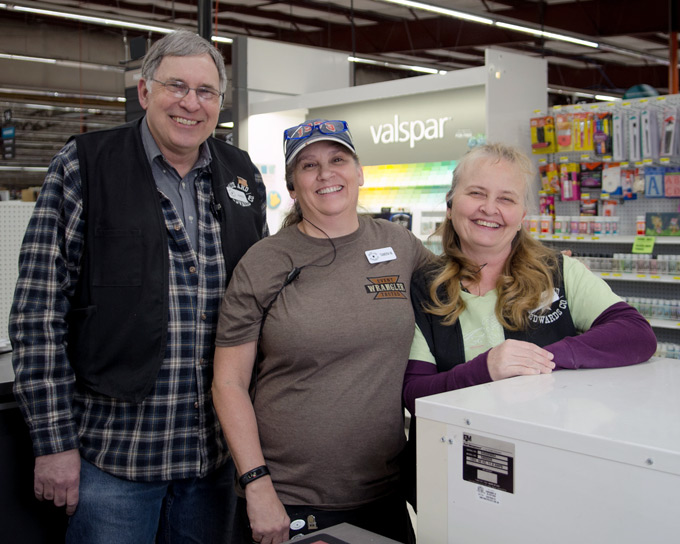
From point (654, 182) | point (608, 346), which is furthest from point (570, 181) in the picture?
point (608, 346)

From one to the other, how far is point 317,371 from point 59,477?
0.72 meters

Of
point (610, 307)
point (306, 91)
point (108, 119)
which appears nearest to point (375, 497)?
point (610, 307)

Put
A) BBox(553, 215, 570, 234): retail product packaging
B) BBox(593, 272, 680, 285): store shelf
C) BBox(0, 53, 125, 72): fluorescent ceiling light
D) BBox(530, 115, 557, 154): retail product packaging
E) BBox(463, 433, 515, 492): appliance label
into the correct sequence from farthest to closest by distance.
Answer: BBox(0, 53, 125, 72): fluorescent ceiling light → BBox(553, 215, 570, 234): retail product packaging → BBox(530, 115, 557, 154): retail product packaging → BBox(593, 272, 680, 285): store shelf → BBox(463, 433, 515, 492): appliance label

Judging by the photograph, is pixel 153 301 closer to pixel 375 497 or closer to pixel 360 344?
pixel 360 344

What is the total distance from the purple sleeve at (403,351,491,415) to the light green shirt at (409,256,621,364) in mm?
29

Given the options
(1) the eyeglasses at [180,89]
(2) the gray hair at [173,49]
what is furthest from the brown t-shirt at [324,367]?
(2) the gray hair at [173,49]

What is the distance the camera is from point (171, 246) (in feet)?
6.16

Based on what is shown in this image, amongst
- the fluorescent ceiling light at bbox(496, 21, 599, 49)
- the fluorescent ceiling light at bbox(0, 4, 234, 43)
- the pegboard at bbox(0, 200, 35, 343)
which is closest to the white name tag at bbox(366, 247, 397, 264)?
the pegboard at bbox(0, 200, 35, 343)

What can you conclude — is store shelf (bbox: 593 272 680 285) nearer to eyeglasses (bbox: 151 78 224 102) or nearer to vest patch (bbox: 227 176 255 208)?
vest patch (bbox: 227 176 255 208)

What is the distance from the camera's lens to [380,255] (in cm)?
179

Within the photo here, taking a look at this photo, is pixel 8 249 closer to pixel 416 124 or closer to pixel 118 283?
pixel 118 283

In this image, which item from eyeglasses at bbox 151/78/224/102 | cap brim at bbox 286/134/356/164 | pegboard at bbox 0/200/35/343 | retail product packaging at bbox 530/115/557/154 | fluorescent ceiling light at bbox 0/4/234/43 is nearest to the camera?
cap brim at bbox 286/134/356/164

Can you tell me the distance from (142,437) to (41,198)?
26.9 inches

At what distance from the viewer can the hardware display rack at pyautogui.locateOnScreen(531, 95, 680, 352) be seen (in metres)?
5.23
